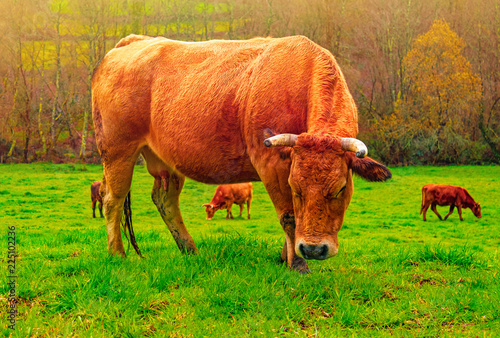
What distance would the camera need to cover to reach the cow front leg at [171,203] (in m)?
6.61

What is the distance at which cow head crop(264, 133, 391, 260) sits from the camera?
425 cm

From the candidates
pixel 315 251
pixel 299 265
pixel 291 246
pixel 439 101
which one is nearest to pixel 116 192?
pixel 291 246

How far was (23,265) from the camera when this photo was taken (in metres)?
5.88

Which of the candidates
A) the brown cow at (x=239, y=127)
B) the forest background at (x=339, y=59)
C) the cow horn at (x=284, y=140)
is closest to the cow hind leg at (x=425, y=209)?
the forest background at (x=339, y=59)

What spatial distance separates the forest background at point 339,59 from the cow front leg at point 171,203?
16.9 meters

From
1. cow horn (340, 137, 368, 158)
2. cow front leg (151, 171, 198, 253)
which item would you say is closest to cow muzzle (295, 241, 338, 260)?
cow horn (340, 137, 368, 158)

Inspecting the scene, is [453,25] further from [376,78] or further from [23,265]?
[23,265]

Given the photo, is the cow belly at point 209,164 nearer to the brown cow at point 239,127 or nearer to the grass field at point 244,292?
the brown cow at point 239,127

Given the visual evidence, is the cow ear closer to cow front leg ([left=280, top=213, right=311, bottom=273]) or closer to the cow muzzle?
the cow muzzle

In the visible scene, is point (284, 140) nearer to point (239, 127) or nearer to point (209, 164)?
point (239, 127)

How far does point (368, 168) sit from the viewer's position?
4.43m

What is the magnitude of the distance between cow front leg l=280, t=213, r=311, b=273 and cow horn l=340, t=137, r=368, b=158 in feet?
3.69

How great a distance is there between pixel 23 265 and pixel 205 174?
9.38 ft

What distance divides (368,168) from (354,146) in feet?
1.16
